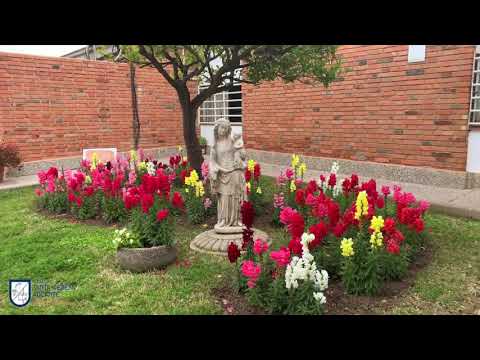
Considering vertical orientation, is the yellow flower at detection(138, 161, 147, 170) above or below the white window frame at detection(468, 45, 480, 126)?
below

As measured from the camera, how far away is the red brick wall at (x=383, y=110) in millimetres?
7050

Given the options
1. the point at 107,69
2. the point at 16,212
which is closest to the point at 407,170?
the point at 16,212

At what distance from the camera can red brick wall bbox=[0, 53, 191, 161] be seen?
948cm

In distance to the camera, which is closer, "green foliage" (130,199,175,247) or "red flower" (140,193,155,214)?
"red flower" (140,193,155,214)

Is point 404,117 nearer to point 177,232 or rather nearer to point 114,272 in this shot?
point 177,232

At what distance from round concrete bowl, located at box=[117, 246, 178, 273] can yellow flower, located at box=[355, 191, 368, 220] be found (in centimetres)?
207

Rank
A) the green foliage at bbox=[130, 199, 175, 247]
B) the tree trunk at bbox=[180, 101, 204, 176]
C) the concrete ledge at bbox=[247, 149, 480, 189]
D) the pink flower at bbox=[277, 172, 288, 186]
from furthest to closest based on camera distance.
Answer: the tree trunk at bbox=[180, 101, 204, 176]
the concrete ledge at bbox=[247, 149, 480, 189]
the pink flower at bbox=[277, 172, 288, 186]
the green foliage at bbox=[130, 199, 175, 247]

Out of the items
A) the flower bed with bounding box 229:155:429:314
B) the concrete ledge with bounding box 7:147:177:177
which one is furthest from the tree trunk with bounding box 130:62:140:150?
the flower bed with bounding box 229:155:429:314

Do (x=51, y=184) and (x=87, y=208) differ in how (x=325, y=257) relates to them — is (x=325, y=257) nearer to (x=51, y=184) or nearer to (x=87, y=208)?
(x=87, y=208)

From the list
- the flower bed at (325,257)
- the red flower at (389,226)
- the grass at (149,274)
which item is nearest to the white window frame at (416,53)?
the grass at (149,274)

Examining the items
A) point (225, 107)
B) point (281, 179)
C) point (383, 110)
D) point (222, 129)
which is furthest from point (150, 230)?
point (225, 107)

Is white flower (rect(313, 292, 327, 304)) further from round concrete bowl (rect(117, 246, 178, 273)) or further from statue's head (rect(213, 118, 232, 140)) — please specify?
statue's head (rect(213, 118, 232, 140))

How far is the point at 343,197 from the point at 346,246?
1859mm

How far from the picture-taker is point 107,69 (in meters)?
11.1
